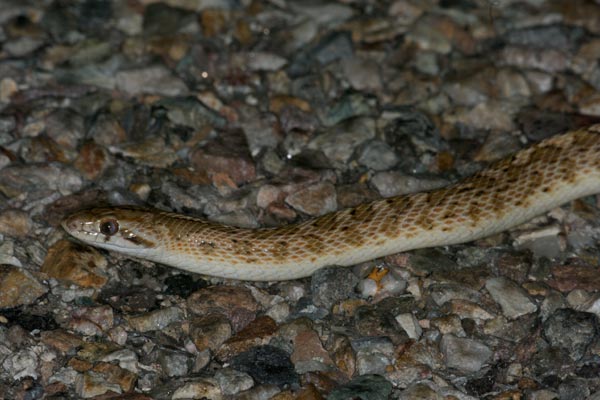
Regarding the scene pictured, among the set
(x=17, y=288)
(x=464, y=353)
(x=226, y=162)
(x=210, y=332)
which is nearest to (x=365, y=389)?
(x=464, y=353)

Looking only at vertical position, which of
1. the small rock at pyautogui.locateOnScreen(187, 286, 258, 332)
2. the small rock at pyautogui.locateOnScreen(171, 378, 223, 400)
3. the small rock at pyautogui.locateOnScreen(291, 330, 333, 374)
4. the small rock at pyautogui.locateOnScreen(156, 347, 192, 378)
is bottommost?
the small rock at pyautogui.locateOnScreen(187, 286, 258, 332)

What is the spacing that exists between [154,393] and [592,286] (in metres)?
3.38

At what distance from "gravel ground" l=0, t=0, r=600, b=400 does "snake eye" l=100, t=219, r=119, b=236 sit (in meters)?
0.26

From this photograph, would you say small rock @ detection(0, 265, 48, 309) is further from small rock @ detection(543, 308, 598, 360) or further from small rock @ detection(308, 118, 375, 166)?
small rock @ detection(543, 308, 598, 360)

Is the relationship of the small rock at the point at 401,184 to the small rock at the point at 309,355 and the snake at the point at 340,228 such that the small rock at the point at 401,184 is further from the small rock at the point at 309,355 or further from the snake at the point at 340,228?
the small rock at the point at 309,355

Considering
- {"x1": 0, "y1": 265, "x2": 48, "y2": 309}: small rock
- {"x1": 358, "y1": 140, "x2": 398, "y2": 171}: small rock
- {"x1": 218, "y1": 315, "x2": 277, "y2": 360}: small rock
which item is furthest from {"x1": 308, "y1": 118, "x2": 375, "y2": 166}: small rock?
{"x1": 0, "y1": 265, "x2": 48, "y2": 309}: small rock

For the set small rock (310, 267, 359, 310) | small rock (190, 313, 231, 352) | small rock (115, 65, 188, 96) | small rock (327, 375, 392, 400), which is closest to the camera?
small rock (327, 375, 392, 400)

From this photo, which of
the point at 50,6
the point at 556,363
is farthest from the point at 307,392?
the point at 50,6

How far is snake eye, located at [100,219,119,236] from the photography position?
7090 millimetres

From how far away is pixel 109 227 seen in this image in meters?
7.10

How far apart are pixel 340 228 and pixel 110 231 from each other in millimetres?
1809

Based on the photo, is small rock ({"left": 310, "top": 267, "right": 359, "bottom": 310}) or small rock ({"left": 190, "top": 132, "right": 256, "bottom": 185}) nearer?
small rock ({"left": 310, "top": 267, "right": 359, "bottom": 310})

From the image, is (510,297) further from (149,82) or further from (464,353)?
(149,82)

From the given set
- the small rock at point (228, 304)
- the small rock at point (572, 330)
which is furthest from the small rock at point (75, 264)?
the small rock at point (572, 330)
